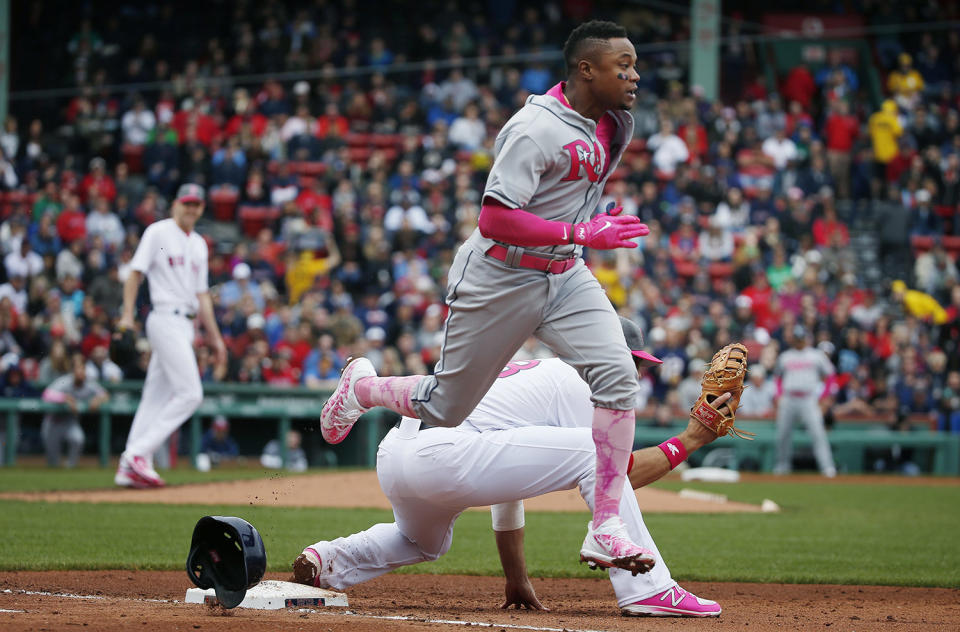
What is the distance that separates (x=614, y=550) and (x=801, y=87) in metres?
21.3

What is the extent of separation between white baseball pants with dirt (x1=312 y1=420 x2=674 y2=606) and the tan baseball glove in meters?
0.51

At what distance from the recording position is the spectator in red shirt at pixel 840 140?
2208 cm

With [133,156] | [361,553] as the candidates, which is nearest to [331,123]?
[133,156]

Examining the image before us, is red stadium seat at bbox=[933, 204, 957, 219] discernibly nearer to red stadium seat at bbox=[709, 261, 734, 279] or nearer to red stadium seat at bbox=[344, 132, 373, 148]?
red stadium seat at bbox=[709, 261, 734, 279]

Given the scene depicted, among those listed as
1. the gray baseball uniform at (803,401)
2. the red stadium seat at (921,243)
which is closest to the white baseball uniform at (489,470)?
the gray baseball uniform at (803,401)

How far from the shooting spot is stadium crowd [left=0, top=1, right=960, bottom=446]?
17.0m

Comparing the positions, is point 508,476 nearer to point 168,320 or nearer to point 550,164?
point 550,164

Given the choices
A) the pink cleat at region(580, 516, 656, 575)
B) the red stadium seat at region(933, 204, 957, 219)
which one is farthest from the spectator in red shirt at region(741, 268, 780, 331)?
the pink cleat at region(580, 516, 656, 575)

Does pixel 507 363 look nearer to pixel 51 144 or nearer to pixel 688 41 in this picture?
pixel 51 144

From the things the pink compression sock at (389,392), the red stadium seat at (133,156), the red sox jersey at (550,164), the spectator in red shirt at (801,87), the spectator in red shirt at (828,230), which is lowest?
the pink compression sock at (389,392)

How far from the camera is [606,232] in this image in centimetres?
493

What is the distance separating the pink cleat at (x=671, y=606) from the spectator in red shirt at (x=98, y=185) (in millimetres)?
15421

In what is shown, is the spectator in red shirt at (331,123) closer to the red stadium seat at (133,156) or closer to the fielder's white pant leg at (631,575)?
the red stadium seat at (133,156)

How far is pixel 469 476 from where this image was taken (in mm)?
4965
